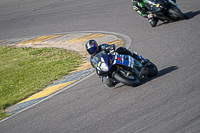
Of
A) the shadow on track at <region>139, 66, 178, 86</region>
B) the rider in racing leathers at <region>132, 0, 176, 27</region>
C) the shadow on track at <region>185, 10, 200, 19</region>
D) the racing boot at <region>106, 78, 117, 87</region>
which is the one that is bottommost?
the shadow on track at <region>139, 66, 178, 86</region>

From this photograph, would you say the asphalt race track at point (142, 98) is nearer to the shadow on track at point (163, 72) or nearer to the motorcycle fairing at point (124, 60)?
the shadow on track at point (163, 72)

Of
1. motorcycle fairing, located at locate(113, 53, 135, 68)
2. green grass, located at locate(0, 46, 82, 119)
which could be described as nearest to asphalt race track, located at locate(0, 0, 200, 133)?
motorcycle fairing, located at locate(113, 53, 135, 68)

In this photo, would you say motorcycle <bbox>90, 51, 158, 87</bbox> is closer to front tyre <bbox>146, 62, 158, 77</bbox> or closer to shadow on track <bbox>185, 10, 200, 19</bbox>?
front tyre <bbox>146, 62, 158, 77</bbox>

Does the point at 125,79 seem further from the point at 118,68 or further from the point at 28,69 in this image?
the point at 28,69

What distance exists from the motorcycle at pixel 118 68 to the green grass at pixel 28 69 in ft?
10.2

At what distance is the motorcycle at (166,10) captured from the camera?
38.9 ft

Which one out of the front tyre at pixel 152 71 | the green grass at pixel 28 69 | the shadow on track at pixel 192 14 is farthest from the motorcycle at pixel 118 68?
the shadow on track at pixel 192 14

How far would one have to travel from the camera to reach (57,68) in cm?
1148

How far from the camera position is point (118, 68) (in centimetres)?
765

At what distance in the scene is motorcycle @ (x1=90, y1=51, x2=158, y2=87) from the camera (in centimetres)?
→ 749

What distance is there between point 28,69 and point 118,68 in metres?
5.60

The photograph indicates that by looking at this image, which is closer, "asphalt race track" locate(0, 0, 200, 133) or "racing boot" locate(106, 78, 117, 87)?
"asphalt race track" locate(0, 0, 200, 133)

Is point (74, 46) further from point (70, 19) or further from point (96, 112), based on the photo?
point (96, 112)

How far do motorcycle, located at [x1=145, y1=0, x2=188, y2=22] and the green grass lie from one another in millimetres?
3477
